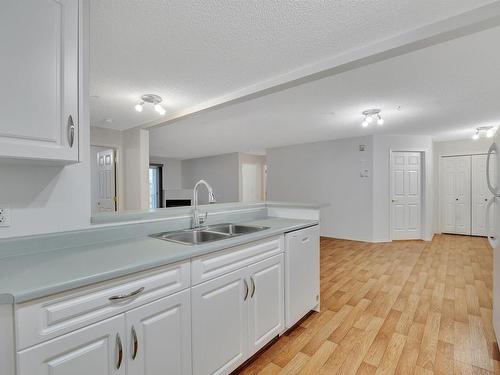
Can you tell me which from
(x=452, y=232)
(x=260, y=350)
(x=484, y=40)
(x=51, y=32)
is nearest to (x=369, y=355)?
(x=260, y=350)

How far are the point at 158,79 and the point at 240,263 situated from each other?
202 cm

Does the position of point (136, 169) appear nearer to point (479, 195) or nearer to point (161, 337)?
point (161, 337)

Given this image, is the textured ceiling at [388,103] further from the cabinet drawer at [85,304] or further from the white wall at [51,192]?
the cabinet drawer at [85,304]

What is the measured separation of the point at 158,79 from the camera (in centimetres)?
250

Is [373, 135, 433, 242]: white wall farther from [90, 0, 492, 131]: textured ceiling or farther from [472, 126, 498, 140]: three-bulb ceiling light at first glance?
[90, 0, 492, 131]: textured ceiling

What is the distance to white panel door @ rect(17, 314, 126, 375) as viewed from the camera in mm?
838

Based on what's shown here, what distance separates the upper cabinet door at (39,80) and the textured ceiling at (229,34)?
1.76 ft

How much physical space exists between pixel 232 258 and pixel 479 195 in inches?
261

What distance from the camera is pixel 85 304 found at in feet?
3.09

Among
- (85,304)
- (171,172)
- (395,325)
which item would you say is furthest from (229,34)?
(171,172)

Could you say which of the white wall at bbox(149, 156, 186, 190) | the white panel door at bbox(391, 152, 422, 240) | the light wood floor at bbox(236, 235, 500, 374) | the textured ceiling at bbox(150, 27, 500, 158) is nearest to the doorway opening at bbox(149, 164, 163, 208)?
the white wall at bbox(149, 156, 186, 190)

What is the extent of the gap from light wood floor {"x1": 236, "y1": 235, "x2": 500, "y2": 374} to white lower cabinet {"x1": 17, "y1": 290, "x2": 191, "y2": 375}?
28.3 inches

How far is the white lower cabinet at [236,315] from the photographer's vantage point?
1.35 metres

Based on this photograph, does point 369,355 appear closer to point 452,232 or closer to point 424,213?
point 424,213
